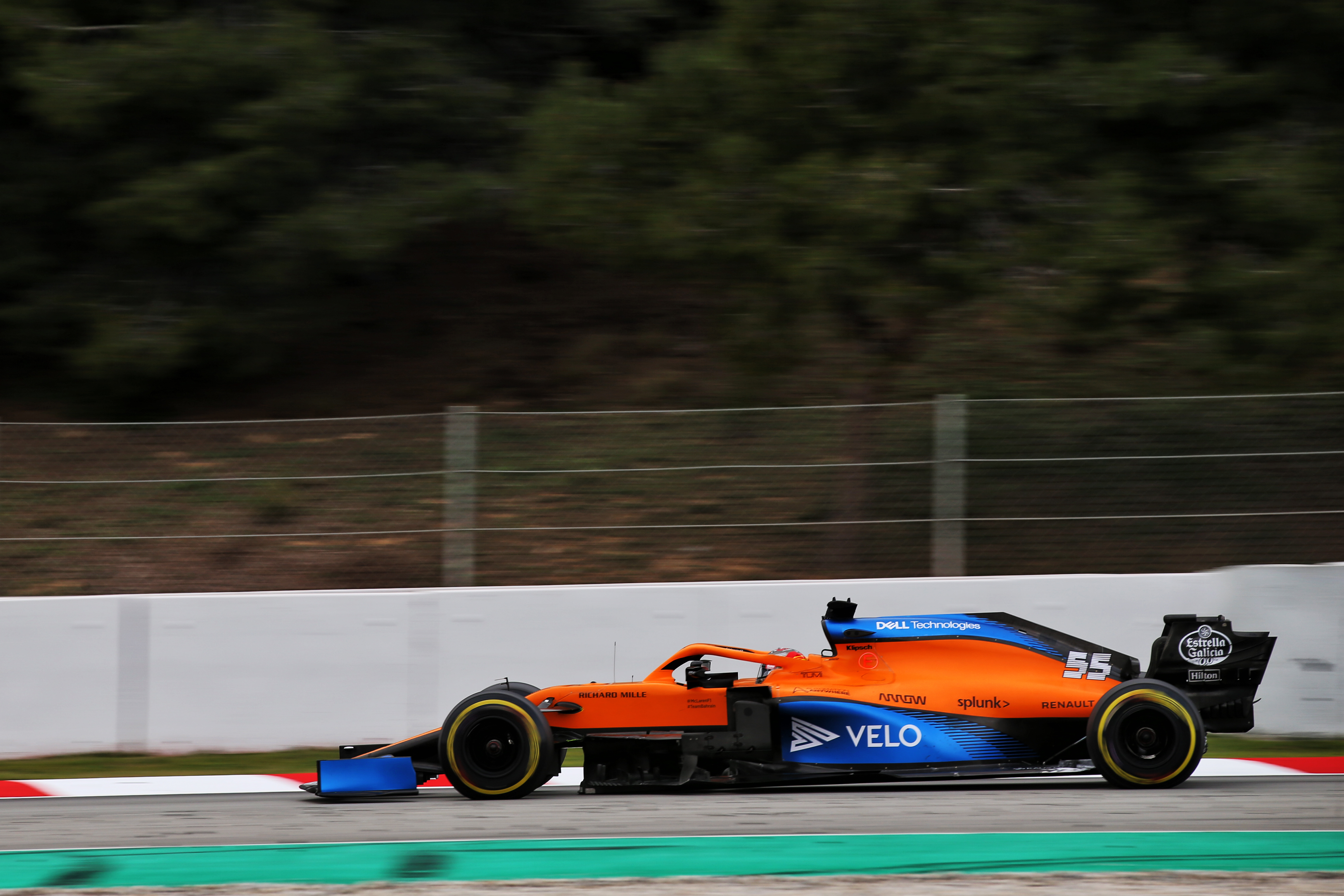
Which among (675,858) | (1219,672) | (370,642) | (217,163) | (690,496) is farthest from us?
(217,163)

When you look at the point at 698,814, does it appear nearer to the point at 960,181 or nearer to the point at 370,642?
the point at 370,642

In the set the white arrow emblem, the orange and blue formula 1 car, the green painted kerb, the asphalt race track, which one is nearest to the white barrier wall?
the asphalt race track

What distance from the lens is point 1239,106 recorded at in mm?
10250

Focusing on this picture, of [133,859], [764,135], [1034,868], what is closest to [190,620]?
[133,859]

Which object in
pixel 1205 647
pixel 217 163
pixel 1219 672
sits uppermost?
pixel 217 163

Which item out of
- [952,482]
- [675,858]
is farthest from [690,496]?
[675,858]

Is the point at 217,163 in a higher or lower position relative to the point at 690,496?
higher

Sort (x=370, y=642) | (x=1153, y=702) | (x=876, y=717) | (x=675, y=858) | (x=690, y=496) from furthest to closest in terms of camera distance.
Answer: (x=690, y=496) → (x=370, y=642) → (x=876, y=717) → (x=1153, y=702) → (x=675, y=858)

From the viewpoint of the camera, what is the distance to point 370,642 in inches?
346

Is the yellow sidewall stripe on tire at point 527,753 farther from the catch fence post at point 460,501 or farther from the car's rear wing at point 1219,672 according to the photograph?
the car's rear wing at point 1219,672

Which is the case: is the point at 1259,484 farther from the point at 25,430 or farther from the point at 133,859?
the point at 25,430

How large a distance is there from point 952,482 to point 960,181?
2.27 metres

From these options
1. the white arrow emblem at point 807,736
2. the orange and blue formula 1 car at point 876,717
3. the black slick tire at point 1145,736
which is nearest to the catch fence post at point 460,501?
the orange and blue formula 1 car at point 876,717

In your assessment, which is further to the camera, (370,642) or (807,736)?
(370,642)
